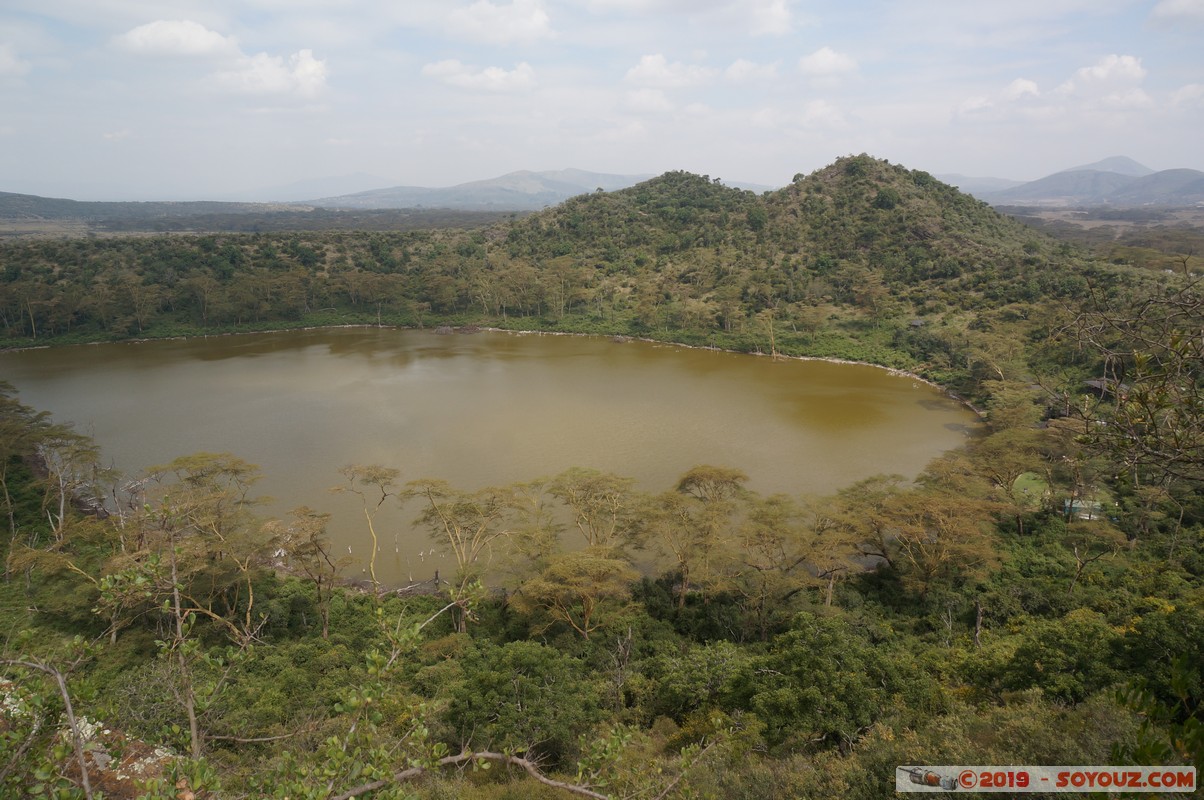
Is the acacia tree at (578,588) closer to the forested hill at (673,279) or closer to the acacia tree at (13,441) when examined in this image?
the acacia tree at (13,441)

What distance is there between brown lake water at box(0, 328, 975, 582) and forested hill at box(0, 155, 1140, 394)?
3.41 metres

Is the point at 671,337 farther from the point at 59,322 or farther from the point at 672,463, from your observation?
the point at 59,322

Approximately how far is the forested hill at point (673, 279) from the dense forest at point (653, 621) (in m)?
8.43

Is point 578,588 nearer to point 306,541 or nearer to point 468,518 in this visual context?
point 468,518

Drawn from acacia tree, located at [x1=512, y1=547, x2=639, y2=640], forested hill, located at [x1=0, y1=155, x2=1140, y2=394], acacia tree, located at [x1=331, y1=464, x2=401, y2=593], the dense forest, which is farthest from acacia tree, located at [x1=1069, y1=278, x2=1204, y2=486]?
forested hill, located at [x1=0, y1=155, x2=1140, y2=394]

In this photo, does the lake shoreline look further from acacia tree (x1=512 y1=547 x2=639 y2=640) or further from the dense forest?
acacia tree (x1=512 y1=547 x2=639 y2=640)

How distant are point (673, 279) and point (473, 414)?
25.1 meters

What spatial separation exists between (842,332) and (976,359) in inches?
352

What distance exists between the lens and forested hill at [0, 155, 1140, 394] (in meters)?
31.1

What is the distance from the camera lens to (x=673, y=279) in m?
43.0

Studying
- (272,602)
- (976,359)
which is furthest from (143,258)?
(976,359)

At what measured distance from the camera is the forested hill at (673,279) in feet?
102

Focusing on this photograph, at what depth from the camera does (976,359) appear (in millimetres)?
24250

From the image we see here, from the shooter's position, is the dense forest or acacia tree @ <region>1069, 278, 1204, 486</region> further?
the dense forest
